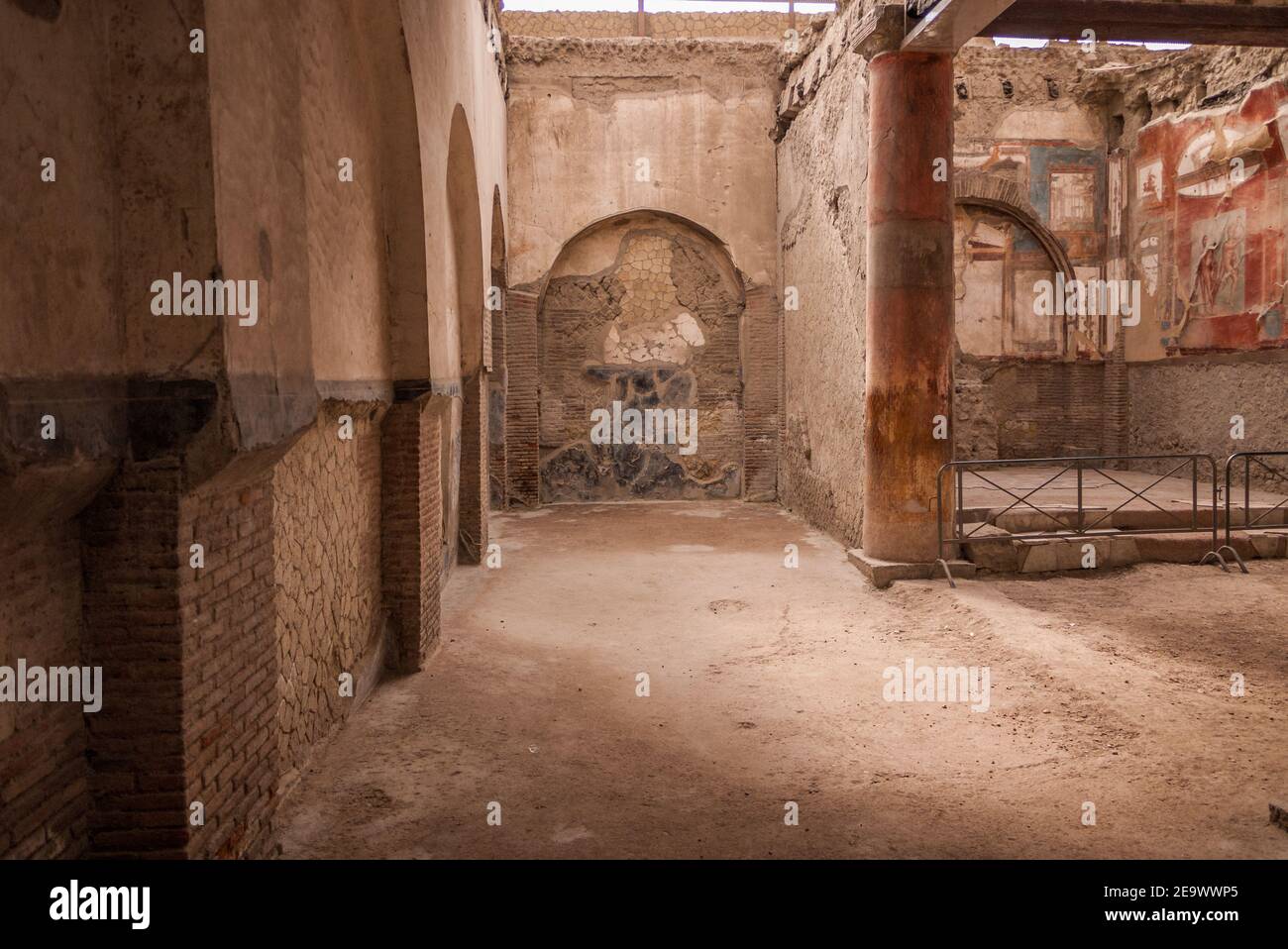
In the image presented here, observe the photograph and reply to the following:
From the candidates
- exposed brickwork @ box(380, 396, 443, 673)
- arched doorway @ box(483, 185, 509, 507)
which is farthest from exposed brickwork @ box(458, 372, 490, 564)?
exposed brickwork @ box(380, 396, 443, 673)

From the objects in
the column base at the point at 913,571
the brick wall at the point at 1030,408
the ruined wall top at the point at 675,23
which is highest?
the ruined wall top at the point at 675,23

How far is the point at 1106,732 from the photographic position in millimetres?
4699

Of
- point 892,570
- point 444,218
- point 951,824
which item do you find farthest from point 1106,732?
point 444,218

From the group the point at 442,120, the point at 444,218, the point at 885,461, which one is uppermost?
the point at 442,120

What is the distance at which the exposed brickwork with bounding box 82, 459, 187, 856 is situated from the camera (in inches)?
108

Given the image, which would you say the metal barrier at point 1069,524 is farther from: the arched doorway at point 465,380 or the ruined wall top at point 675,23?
the ruined wall top at point 675,23

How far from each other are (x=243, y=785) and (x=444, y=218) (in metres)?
4.57

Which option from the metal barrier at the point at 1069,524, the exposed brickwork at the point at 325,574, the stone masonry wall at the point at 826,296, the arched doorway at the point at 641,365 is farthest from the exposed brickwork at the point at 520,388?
the exposed brickwork at the point at 325,574

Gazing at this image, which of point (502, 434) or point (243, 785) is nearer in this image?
point (243, 785)

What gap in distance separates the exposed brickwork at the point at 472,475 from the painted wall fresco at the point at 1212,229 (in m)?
8.17

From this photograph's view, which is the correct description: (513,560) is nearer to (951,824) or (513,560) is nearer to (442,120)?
(442,120)

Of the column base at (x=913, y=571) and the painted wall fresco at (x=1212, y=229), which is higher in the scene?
the painted wall fresco at (x=1212, y=229)

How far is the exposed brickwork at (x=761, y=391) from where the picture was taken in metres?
13.2

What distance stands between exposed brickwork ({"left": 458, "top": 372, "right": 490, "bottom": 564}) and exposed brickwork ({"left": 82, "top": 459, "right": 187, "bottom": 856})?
6481 mm
